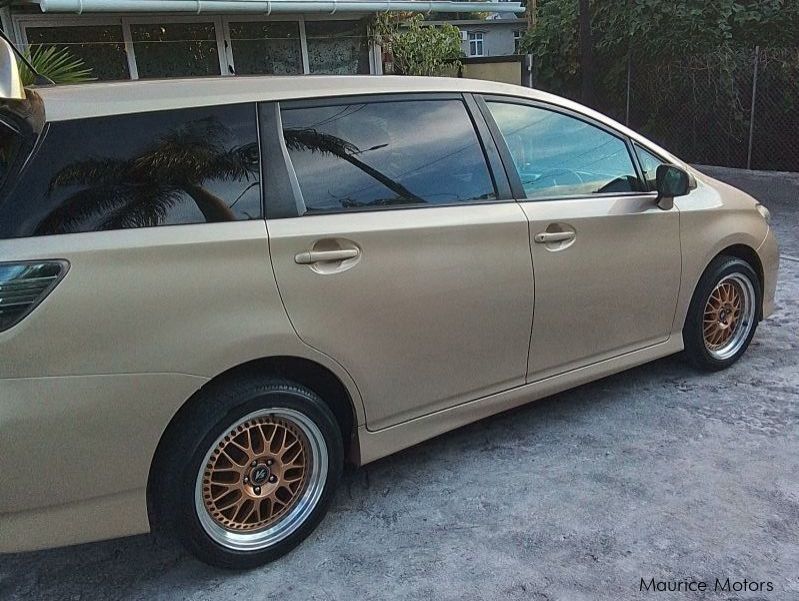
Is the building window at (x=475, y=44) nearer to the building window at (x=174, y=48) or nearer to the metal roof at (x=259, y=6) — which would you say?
the metal roof at (x=259, y=6)

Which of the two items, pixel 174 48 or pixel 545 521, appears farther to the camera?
pixel 174 48

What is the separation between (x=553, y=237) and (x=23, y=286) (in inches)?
84.2

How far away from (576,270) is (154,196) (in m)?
1.90

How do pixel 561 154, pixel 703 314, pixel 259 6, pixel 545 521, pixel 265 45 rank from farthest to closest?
pixel 265 45 → pixel 259 6 → pixel 703 314 → pixel 561 154 → pixel 545 521

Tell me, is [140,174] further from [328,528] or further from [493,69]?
[493,69]

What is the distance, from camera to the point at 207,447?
2.37m

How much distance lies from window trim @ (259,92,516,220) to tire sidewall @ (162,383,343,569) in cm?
66

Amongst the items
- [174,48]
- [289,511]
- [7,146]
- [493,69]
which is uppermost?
[174,48]

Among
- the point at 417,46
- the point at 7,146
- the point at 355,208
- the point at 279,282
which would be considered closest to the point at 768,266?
the point at 355,208

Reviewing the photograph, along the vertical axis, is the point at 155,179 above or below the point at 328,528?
above

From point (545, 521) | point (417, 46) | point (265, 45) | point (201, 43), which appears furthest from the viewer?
point (417, 46)

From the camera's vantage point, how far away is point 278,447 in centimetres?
258

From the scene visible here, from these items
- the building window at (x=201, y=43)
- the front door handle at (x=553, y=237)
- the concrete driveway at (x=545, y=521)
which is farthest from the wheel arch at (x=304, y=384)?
the building window at (x=201, y=43)

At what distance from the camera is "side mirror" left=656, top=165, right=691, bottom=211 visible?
3479 millimetres
